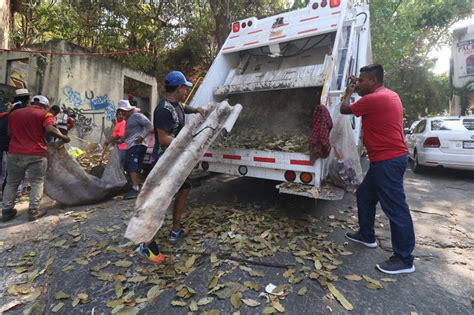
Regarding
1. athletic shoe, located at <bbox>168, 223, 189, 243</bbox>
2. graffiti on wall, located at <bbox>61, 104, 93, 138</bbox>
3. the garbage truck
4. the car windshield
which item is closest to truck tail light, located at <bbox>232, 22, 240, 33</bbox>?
the garbage truck

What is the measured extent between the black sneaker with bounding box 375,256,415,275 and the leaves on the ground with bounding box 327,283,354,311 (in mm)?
555

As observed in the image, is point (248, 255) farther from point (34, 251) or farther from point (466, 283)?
point (34, 251)

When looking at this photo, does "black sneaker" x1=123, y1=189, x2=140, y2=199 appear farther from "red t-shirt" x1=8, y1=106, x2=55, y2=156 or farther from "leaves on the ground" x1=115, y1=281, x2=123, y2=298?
"leaves on the ground" x1=115, y1=281, x2=123, y2=298

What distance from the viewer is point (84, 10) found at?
1047 cm

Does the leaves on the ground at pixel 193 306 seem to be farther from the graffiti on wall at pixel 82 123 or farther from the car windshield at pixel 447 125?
the graffiti on wall at pixel 82 123

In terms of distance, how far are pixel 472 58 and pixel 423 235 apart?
55.6 ft

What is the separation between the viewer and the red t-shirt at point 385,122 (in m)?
2.65

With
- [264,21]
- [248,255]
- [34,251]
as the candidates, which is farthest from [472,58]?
[34,251]

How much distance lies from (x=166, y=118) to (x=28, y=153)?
7.09 ft

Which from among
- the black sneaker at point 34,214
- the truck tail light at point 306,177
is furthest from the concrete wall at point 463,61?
the black sneaker at point 34,214

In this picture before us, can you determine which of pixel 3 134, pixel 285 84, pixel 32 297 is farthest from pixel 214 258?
pixel 3 134

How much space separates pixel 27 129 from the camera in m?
3.80

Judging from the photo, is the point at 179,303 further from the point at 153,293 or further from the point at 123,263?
the point at 123,263

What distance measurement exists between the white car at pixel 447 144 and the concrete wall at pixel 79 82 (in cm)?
790
